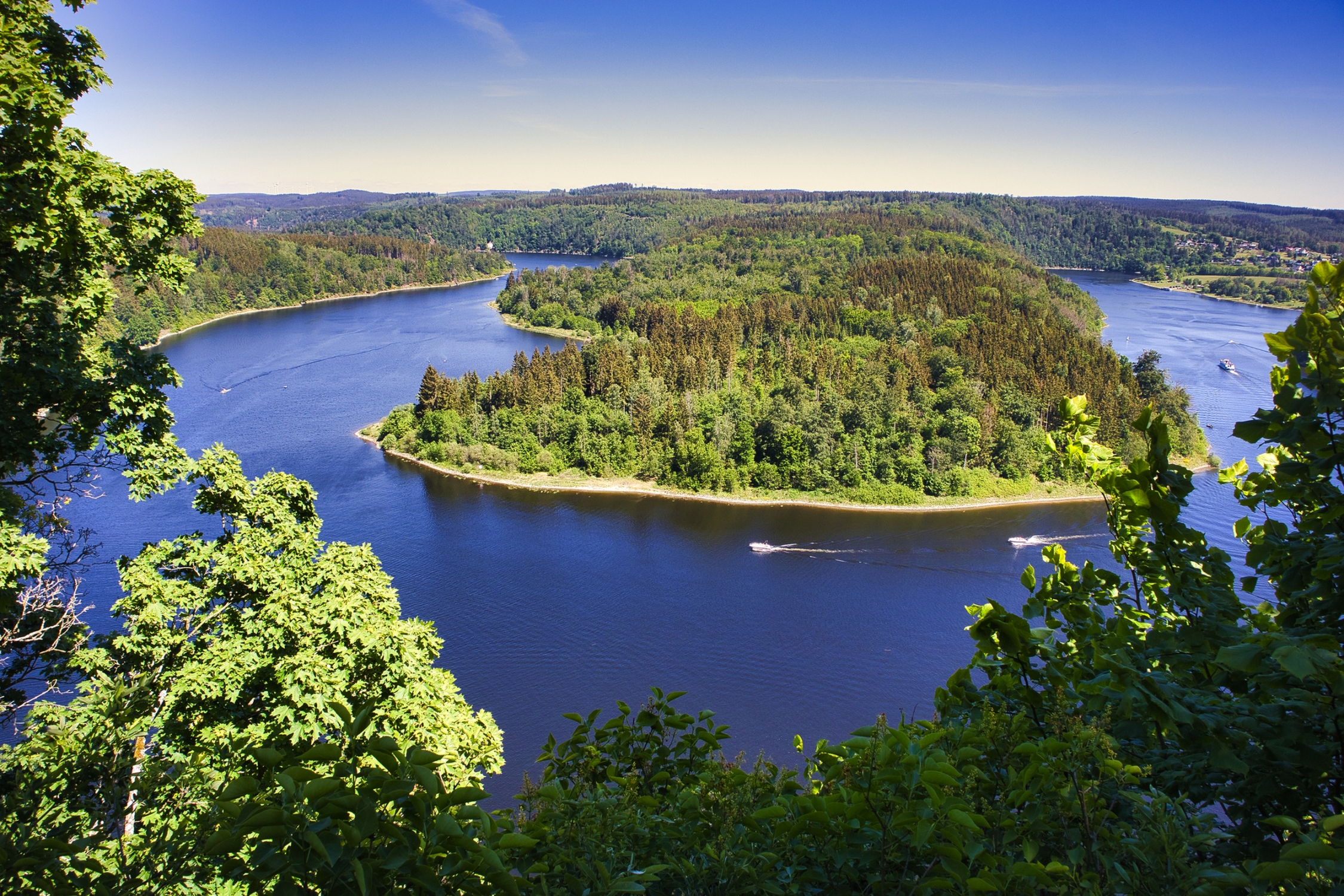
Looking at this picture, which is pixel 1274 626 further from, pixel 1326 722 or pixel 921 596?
pixel 921 596

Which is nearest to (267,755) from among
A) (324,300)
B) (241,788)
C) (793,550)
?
(241,788)

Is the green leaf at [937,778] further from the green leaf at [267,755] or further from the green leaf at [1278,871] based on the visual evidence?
the green leaf at [267,755]

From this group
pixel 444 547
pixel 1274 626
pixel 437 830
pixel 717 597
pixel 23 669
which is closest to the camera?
pixel 437 830

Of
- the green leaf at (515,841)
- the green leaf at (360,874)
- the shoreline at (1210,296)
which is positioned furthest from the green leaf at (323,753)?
the shoreline at (1210,296)

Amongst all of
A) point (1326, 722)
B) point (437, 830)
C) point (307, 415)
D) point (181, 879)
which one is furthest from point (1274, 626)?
point (307, 415)

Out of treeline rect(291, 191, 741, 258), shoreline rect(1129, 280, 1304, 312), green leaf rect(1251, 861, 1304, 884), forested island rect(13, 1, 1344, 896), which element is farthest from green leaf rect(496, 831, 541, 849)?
treeline rect(291, 191, 741, 258)

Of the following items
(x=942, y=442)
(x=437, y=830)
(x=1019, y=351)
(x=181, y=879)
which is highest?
(x=437, y=830)

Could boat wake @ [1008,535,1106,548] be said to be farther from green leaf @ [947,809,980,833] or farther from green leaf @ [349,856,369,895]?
green leaf @ [349,856,369,895]
